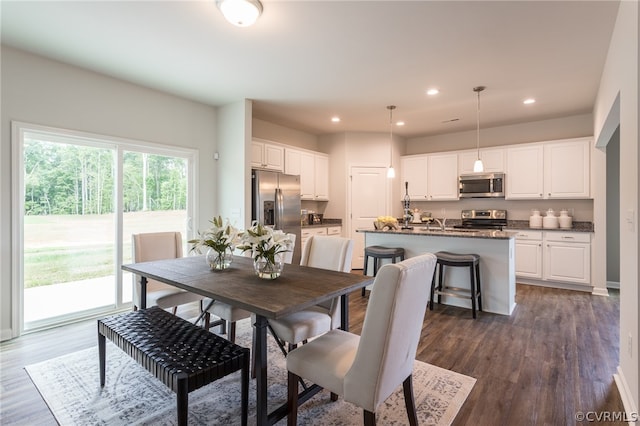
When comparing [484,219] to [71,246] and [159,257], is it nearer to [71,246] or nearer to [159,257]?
[159,257]

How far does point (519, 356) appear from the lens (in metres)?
2.63

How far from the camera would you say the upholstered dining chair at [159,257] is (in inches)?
108

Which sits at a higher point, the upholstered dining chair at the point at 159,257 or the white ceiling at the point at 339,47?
the white ceiling at the point at 339,47

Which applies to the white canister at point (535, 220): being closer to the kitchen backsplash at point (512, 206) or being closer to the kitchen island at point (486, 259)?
the kitchen backsplash at point (512, 206)

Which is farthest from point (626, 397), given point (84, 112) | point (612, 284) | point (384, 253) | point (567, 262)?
point (84, 112)

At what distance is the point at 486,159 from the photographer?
556 centimetres

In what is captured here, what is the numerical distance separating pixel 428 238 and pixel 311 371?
2.96m

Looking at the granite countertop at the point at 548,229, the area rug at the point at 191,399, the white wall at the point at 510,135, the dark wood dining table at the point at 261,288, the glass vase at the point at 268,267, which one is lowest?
the area rug at the point at 191,399

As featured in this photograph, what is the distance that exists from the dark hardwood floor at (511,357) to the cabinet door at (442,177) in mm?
2501

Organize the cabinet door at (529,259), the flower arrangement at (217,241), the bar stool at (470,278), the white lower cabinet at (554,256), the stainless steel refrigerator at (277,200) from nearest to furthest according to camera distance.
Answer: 1. the flower arrangement at (217,241)
2. the bar stool at (470,278)
3. the stainless steel refrigerator at (277,200)
4. the white lower cabinet at (554,256)
5. the cabinet door at (529,259)

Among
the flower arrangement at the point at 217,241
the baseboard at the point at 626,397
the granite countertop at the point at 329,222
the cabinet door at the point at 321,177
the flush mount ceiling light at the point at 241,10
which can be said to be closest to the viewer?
the baseboard at the point at 626,397

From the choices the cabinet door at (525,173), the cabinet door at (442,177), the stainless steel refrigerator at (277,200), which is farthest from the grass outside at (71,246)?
the cabinet door at (525,173)

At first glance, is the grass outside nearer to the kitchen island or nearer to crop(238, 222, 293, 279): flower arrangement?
crop(238, 222, 293, 279): flower arrangement

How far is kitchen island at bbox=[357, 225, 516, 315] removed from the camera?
3.61m
